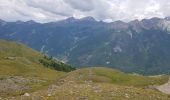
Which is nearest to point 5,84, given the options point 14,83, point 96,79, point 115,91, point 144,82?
point 14,83

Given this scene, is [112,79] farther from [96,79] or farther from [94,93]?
[94,93]

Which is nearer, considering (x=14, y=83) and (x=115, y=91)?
(x=115, y=91)

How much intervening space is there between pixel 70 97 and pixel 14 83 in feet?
184

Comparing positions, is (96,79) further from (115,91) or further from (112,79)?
(115,91)

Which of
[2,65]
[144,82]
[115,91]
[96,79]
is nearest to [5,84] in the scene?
[96,79]

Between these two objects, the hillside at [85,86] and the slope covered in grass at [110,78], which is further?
the slope covered in grass at [110,78]

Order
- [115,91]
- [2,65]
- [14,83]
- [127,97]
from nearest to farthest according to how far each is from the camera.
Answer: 1. [127,97]
2. [115,91]
3. [14,83]
4. [2,65]

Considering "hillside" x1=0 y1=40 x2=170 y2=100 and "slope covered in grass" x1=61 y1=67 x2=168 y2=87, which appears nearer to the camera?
"hillside" x1=0 y1=40 x2=170 y2=100

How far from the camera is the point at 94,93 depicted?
42.7 m

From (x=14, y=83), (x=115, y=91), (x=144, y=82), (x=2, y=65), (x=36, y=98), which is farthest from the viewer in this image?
(x=2, y=65)

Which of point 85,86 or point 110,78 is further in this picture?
point 110,78

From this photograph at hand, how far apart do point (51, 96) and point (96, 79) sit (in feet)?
128

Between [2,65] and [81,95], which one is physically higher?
[2,65]

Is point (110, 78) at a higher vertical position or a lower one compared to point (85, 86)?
higher
